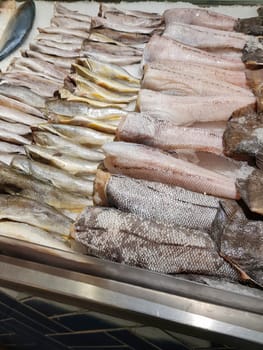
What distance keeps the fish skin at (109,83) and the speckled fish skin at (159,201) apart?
3.11 feet

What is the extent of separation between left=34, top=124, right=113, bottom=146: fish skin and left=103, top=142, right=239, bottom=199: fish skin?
0.33 m

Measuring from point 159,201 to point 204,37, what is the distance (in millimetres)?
1576

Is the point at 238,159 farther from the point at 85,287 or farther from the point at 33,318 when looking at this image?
the point at 33,318

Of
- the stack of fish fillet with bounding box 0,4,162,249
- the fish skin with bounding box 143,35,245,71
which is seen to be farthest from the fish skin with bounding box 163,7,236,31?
the fish skin with bounding box 143,35,245,71

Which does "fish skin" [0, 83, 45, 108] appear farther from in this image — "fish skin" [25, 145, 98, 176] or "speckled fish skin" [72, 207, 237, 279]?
"speckled fish skin" [72, 207, 237, 279]

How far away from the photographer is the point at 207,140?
254cm

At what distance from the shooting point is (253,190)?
88.0 inches

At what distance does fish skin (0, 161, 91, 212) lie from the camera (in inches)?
96.8

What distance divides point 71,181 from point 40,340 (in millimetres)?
Answer: 889

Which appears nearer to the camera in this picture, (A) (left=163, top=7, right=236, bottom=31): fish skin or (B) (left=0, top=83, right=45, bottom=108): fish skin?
(B) (left=0, top=83, right=45, bottom=108): fish skin

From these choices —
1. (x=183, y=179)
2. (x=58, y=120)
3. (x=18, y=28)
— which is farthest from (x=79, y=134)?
(x=18, y=28)

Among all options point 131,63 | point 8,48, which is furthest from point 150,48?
point 8,48

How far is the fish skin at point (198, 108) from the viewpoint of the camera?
2.71 m

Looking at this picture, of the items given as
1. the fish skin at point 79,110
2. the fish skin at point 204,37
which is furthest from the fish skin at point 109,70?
the fish skin at point 204,37
